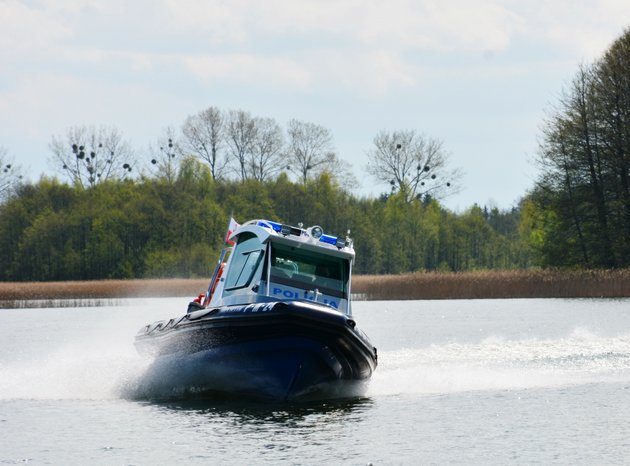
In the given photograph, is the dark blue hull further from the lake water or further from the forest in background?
the forest in background

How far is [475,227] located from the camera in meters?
99.4

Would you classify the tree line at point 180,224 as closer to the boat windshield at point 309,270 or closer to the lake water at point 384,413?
the lake water at point 384,413

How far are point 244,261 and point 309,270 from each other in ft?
3.73

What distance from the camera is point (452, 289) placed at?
50.4 m

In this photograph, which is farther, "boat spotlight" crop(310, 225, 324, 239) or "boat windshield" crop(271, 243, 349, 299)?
"boat spotlight" crop(310, 225, 324, 239)

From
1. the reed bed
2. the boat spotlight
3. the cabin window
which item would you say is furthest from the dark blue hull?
the reed bed

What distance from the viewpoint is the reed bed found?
157 ft

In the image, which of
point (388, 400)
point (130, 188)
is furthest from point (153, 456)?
point (130, 188)

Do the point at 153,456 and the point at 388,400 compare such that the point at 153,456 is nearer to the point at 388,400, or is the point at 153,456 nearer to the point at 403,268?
the point at 388,400

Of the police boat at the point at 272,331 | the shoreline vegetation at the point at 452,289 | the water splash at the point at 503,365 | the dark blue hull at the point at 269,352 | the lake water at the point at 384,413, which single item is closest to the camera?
the lake water at the point at 384,413

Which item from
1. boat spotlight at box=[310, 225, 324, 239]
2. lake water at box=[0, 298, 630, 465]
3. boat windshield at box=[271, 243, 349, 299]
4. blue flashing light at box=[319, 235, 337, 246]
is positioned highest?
boat spotlight at box=[310, 225, 324, 239]

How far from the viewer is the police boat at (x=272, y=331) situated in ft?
62.0

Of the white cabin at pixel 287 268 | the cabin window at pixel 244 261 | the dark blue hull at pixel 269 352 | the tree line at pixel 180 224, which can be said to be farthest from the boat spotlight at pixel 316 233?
the tree line at pixel 180 224

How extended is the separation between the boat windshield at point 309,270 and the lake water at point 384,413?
2.03 metres
